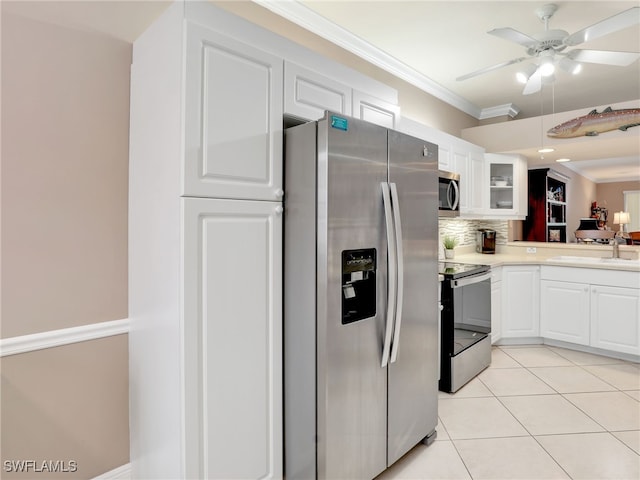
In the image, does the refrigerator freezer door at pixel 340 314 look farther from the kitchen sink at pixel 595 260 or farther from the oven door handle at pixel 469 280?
the kitchen sink at pixel 595 260

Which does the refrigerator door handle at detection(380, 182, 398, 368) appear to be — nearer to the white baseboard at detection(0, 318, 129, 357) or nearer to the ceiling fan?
the white baseboard at detection(0, 318, 129, 357)

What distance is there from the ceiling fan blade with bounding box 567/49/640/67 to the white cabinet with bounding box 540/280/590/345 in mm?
2117

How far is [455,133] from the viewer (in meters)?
4.69

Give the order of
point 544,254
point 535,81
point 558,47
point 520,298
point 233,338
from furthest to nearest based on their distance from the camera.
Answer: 1. point 544,254
2. point 520,298
3. point 535,81
4. point 558,47
5. point 233,338

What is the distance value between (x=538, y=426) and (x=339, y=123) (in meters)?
2.34

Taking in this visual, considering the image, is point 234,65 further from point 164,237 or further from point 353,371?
point 353,371

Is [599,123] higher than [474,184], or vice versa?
[599,123]

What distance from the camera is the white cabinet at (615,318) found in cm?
350

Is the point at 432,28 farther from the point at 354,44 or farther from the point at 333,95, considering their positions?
the point at 333,95

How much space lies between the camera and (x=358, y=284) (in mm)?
1854

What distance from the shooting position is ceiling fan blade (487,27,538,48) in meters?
2.36

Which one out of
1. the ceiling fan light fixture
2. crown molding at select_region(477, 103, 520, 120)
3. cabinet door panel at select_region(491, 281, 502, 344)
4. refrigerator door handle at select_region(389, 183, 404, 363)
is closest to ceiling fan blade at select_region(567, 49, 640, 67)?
the ceiling fan light fixture

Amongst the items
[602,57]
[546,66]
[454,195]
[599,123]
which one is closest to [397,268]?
[454,195]

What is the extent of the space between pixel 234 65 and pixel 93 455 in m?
1.86
